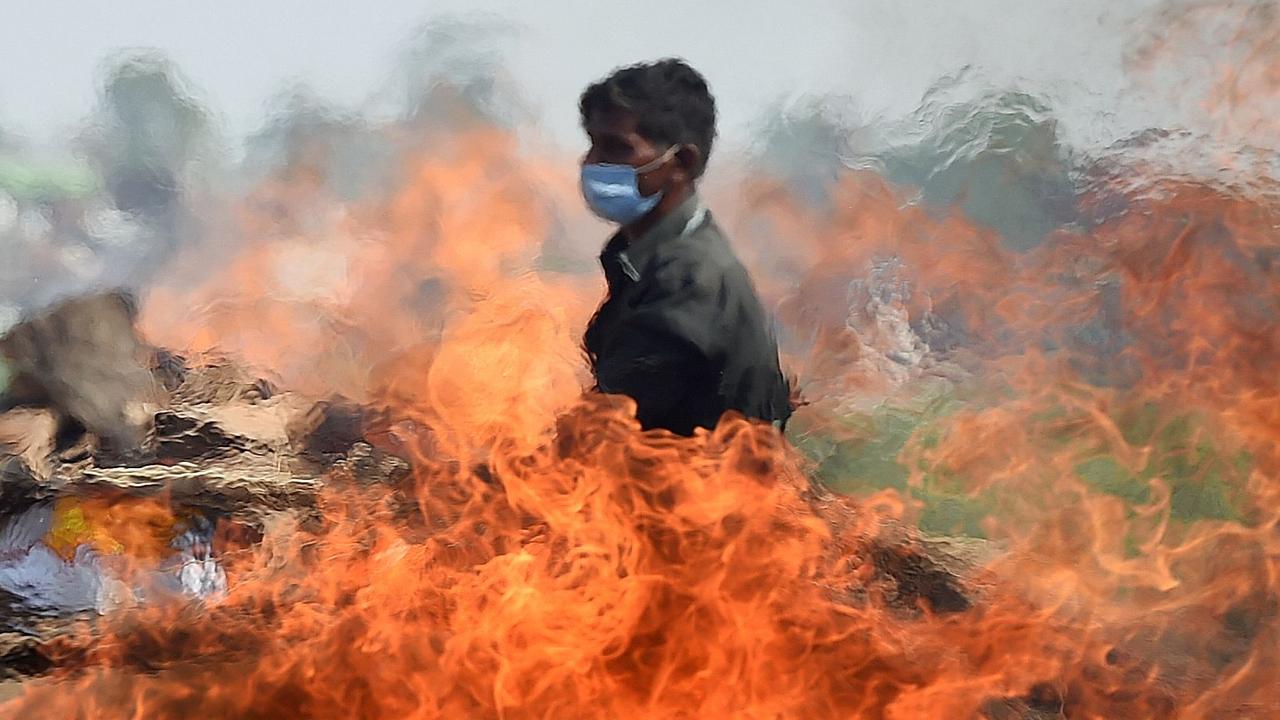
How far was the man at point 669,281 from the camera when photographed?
1677 mm

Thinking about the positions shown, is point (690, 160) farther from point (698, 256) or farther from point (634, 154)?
point (698, 256)

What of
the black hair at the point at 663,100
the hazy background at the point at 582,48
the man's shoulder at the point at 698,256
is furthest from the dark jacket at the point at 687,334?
the hazy background at the point at 582,48

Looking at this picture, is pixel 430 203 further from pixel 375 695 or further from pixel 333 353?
pixel 375 695

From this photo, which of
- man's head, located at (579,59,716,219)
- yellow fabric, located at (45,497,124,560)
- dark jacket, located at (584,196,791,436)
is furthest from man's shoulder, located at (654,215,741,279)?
yellow fabric, located at (45,497,124,560)

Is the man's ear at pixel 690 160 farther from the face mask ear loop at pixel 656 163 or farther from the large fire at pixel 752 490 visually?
the large fire at pixel 752 490

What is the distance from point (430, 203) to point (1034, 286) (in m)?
1.48

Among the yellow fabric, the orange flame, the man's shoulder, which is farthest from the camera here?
the man's shoulder

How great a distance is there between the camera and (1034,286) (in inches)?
81.0

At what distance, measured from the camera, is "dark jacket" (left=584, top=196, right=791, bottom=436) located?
167 centimetres

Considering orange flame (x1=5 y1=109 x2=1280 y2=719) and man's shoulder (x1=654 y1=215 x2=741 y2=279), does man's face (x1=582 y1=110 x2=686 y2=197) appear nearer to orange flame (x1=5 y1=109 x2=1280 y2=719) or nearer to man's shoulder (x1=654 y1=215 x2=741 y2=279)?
man's shoulder (x1=654 y1=215 x2=741 y2=279)

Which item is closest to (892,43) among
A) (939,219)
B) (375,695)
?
(939,219)

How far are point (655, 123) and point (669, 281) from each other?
39 centimetres

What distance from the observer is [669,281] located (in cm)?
171

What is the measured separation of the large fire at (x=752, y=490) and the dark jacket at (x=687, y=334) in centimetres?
6
